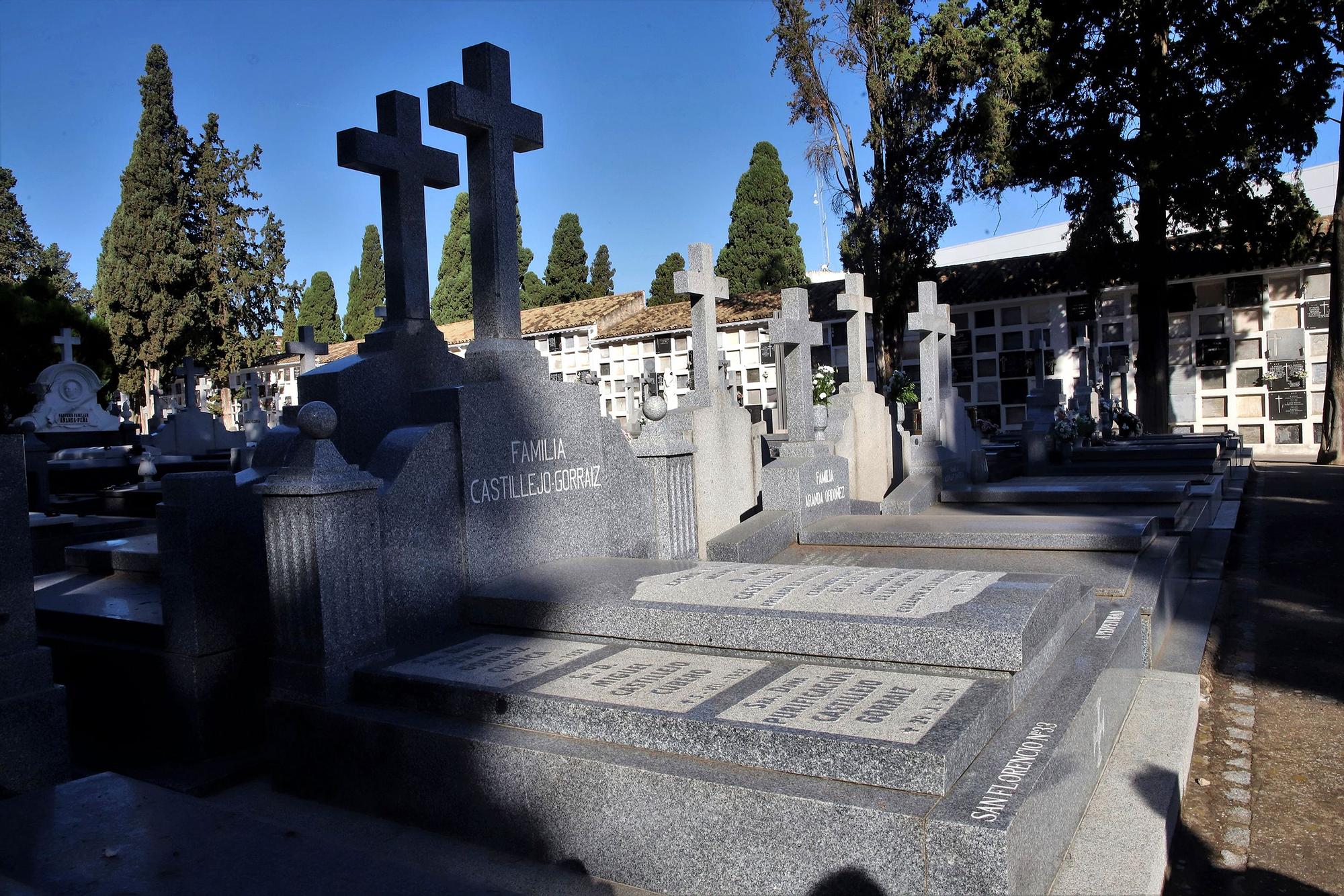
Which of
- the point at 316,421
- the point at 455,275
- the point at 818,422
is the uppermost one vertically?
the point at 455,275

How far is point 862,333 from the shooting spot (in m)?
10.6

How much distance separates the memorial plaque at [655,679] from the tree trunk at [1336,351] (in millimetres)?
17334

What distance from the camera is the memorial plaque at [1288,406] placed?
65.3 ft

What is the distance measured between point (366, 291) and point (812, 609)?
43086 millimetres

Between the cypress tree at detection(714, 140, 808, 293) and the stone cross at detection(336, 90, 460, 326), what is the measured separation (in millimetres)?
24330

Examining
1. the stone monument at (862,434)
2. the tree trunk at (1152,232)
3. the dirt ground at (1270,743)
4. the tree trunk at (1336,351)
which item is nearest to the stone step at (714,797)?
the dirt ground at (1270,743)

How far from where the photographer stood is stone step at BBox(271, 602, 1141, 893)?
2.19 m

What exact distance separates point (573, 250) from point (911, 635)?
35.4 m

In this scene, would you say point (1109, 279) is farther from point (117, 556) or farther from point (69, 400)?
point (69, 400)

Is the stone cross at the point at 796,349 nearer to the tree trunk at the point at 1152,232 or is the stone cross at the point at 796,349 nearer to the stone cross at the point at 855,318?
the stone cross at the point at 855,318

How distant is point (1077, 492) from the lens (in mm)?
8188

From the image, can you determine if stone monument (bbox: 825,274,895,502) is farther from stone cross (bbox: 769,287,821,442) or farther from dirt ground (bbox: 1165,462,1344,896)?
dirt ground (bbox: 1165,462,1344,896)

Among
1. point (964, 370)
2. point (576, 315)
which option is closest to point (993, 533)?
point (964, 370)

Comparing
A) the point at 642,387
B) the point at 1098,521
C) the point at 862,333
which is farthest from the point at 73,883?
the point at 642,387
